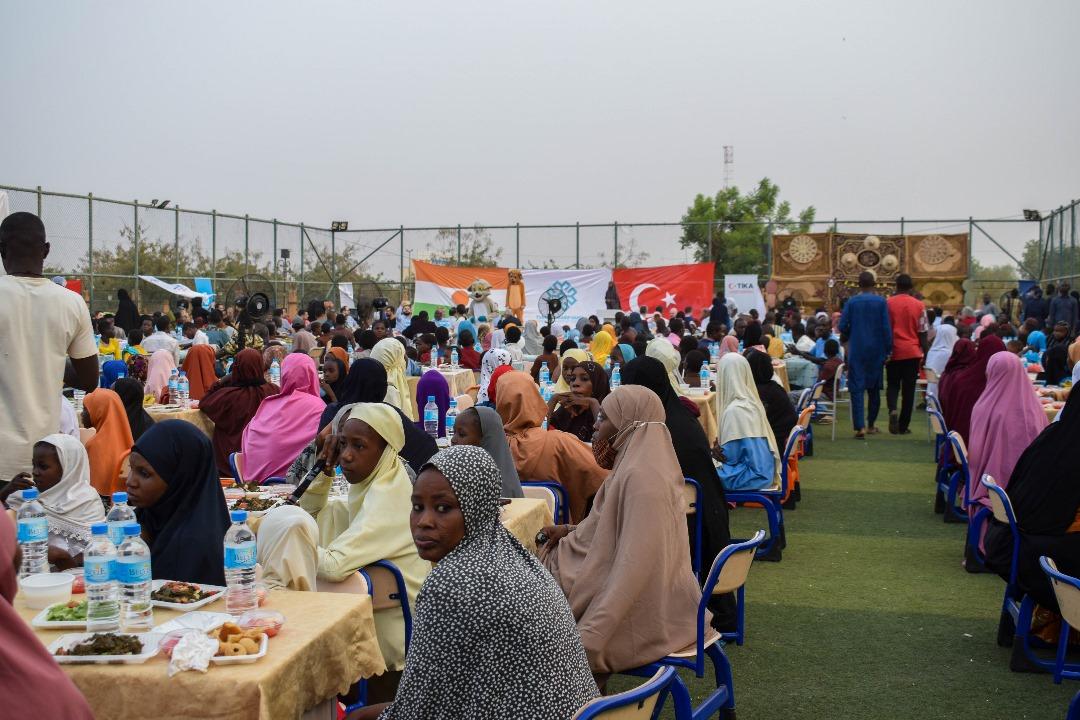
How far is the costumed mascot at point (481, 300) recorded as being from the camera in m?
24.4

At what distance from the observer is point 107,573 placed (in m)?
2.90

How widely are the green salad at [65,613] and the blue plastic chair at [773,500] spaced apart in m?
4.44

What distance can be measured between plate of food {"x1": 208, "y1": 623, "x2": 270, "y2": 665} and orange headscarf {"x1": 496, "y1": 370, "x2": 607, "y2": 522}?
3197mm

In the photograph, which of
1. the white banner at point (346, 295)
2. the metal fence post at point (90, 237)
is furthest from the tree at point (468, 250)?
the metal fence post at point (90, 237)

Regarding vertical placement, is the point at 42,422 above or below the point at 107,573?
above

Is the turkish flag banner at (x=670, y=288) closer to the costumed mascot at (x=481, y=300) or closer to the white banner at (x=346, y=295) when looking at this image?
the costumed mascot at (x=481, y=300)

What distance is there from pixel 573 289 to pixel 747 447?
62.6 feet

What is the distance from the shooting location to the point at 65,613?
3.05 meters

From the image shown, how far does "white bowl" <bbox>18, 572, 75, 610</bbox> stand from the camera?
3.17 metres

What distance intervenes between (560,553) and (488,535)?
183 cm

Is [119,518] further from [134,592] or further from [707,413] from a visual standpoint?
[707,413]

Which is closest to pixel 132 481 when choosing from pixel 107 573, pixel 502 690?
pixel 107 573

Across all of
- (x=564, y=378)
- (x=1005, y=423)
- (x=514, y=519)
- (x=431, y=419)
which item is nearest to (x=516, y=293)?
(x=564, y=378)

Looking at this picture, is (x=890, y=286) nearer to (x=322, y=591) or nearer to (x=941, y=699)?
(x=941, y=699)
